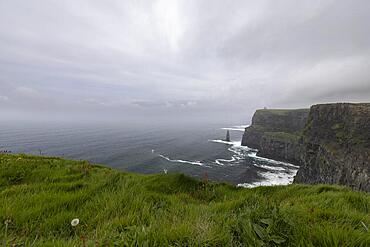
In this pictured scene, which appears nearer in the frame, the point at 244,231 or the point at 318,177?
the point at 244,231

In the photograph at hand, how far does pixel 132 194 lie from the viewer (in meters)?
4.85

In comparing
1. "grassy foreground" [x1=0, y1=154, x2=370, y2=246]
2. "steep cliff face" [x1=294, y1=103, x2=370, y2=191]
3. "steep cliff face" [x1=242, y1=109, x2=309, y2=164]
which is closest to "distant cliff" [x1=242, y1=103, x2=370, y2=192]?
"steep cliff face" [x1=294, y1=103, x2=370, y2=191]

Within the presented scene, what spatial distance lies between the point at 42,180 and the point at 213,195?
624 cm

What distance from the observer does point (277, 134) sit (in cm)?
12638

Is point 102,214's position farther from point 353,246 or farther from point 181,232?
point 353,246

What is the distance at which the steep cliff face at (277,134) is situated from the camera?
111938 mm

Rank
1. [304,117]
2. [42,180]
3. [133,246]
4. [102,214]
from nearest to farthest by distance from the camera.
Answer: [133,246] → [102,214] → [42,180] → [304,117]

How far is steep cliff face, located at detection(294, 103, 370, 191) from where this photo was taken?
51375 mm

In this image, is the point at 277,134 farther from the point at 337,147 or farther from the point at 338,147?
the point at 338,147

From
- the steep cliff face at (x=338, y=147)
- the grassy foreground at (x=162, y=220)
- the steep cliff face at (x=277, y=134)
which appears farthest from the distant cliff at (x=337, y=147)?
the grassy foreground at (x=162, y=220)

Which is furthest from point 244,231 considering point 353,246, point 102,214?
point 102,214

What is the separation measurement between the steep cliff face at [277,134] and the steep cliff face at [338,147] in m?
28.5

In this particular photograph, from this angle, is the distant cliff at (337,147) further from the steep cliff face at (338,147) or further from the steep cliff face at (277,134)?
the steep cliff face at (277,134)

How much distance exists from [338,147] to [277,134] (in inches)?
2492
